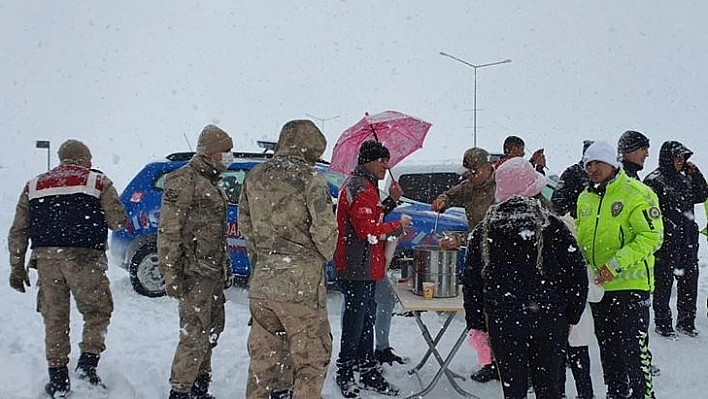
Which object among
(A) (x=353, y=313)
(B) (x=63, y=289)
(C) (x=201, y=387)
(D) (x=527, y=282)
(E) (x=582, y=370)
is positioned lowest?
(C) (x=201, y=387)

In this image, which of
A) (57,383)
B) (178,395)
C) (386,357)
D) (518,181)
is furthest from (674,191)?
(57,383)

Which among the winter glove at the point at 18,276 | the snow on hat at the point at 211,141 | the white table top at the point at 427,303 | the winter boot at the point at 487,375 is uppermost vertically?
the snow on hat at the point at 211,141

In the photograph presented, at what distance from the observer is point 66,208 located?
4.56 m

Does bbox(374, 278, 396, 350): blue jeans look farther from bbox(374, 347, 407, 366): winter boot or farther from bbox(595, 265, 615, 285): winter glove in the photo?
bbox(595, 265, 615, 285): winter glove

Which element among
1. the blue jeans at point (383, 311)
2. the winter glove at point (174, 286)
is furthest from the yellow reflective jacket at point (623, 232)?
the winter glove at point (174, 286)

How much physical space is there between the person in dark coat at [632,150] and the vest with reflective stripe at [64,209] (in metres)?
3.76

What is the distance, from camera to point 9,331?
244 inches

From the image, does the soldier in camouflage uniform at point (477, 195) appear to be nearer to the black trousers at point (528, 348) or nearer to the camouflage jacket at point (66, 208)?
the black trousers at point (528, 348)

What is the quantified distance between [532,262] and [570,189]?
2010 mm

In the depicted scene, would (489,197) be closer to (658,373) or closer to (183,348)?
(658,373)

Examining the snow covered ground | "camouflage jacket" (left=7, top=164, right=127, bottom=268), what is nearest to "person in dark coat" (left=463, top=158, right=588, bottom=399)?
the snow covered ground

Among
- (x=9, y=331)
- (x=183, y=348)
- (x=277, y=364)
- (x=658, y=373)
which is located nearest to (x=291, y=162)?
(x=277, y=364)

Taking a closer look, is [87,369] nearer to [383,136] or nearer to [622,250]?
[383,136]

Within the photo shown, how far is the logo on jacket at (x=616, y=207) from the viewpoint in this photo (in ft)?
13.1
